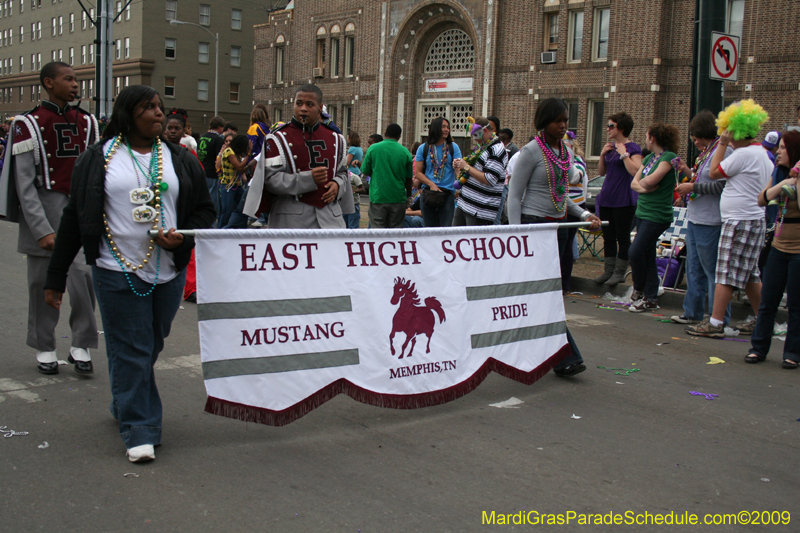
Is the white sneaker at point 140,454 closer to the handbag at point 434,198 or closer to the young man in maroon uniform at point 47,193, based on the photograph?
the young man in maroon uniform at point 47,193

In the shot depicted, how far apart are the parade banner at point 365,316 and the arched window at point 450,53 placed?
3348cm

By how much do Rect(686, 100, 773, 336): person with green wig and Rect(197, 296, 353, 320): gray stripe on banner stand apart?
445 cm

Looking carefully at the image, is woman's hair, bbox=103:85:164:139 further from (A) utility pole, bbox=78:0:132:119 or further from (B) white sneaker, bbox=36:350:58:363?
(A) utility pole, bbox=78:0:132:119

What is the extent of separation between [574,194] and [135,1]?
195ft

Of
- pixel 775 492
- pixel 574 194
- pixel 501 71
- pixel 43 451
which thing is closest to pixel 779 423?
pixel 775 492

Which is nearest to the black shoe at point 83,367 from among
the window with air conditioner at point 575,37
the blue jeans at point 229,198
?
the blue jeans at point 229,198

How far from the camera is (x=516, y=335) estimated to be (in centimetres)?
516

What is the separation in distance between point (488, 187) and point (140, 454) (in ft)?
21.6

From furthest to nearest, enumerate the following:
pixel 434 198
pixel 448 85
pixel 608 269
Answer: pixel 448 85
pixel 434 198
pixel 608 269

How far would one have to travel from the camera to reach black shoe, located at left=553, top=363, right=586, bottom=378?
223 inches

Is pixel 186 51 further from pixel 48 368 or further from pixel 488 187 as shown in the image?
pixel 48 368

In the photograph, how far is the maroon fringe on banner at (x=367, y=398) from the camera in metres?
4.02

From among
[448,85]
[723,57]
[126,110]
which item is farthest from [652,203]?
[448,85]

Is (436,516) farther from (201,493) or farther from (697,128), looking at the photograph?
(697,128)
